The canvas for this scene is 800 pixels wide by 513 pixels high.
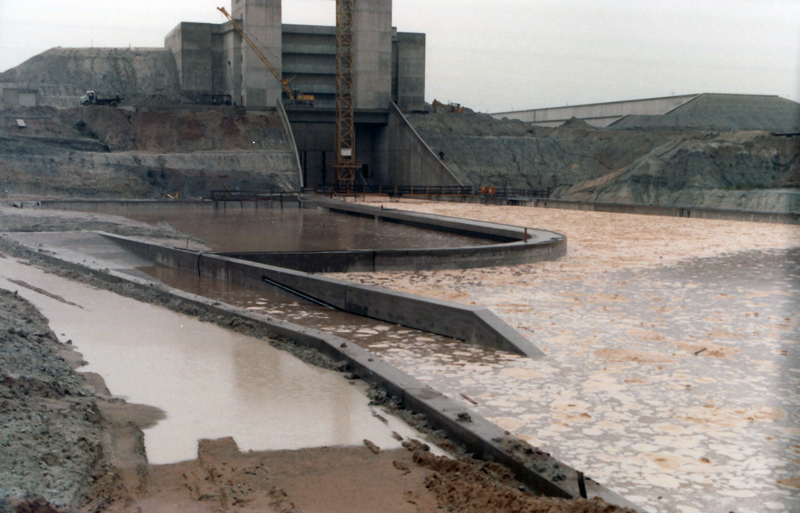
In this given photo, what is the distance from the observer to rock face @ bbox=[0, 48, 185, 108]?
61812 millimetres

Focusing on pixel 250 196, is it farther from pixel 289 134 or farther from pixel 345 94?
pixel 345 94

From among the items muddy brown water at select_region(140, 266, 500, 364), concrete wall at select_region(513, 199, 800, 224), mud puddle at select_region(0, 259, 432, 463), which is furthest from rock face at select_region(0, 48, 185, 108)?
mud puddle at select_region(0, 259, 432, 463)

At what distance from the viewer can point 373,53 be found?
2229 inches

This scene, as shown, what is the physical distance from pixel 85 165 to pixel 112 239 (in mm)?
25679

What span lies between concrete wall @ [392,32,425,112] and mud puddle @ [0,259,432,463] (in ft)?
167

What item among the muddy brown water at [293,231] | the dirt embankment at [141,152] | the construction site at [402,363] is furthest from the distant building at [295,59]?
the construction site at [402,363]

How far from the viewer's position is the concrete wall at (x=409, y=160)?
165 ft

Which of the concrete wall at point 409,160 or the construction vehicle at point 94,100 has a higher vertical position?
the construction vehicle at point 94,100

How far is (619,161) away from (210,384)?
49.0m

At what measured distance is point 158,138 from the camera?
48.4 metres

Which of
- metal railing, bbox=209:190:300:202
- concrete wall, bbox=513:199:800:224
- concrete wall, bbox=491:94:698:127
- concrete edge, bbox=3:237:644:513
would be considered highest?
concrete wall, bbox=491:94:698:127

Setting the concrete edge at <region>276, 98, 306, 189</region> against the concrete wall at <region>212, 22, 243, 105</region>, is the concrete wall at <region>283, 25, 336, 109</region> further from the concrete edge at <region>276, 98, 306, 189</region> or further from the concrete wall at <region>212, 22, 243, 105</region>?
the concrete edge at <region>276, 98, 306, 189</region>

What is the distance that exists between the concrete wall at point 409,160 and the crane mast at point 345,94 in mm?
2757

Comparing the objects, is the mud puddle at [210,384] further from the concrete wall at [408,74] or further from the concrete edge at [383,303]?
the concrete wall at [408,74]
